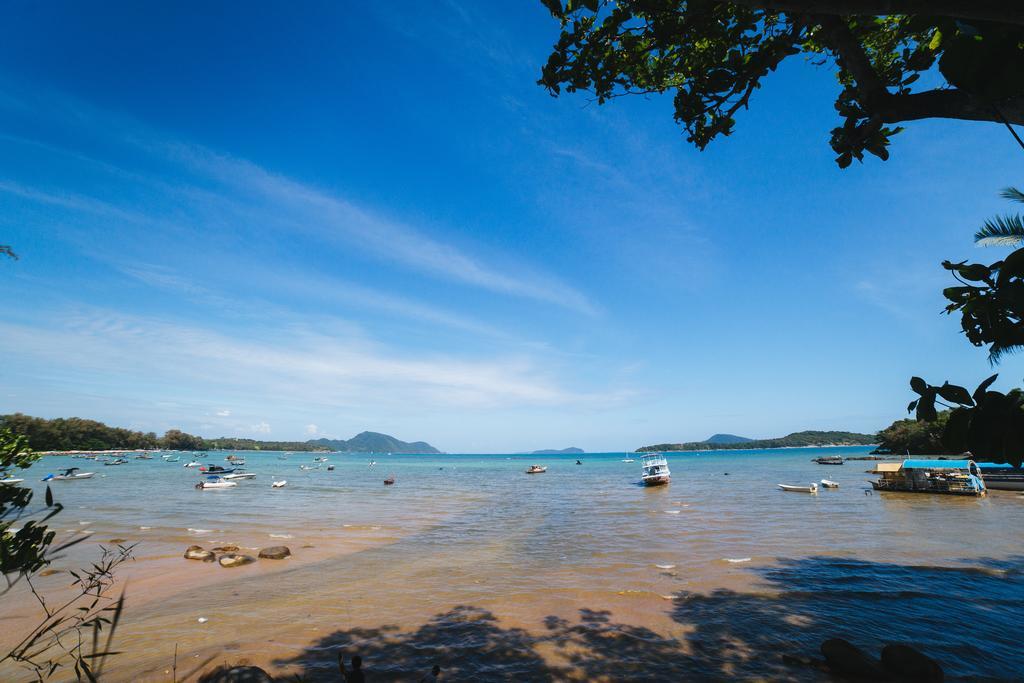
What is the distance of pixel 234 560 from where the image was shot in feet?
55.3

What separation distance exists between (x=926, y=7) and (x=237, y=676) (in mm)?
11836

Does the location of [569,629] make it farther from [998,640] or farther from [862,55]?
[862,55]

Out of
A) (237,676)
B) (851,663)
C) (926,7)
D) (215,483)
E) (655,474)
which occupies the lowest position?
(215,483)

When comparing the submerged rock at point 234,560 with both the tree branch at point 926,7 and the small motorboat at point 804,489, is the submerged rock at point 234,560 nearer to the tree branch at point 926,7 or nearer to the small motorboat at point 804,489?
the tree branch at point 926,7

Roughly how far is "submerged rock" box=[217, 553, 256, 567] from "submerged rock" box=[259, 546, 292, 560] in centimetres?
40

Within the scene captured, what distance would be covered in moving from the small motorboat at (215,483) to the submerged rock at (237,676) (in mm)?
47526

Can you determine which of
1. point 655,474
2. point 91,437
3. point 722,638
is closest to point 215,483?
point 655,474

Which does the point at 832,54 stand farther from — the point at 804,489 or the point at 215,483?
the point at 215,483

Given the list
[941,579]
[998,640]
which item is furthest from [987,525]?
[998,640]

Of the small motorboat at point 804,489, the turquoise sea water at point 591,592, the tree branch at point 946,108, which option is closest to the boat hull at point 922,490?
the small motorboat at point 804,489

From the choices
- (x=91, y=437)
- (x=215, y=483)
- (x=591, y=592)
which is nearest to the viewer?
(x=591, y=592)

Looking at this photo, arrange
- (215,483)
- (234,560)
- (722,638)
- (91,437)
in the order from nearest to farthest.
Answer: (722,638) → (234,560) → (215,483) → (91,437)

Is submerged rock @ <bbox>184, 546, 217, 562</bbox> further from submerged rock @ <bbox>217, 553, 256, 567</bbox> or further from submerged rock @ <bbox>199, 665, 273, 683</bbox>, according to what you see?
submerged rock @ <bbox>199, 665, 273, 683</bbox>

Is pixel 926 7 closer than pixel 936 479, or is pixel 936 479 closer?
pixel 926 7
